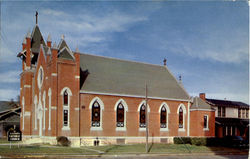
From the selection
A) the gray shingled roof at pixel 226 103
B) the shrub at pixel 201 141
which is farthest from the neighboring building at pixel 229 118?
the shrub at pixel 201 141

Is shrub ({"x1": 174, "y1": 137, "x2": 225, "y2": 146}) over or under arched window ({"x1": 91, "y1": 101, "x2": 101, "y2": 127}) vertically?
under

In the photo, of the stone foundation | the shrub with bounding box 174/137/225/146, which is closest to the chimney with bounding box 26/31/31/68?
the stone foundation

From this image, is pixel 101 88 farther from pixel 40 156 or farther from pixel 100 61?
pixel 40 156

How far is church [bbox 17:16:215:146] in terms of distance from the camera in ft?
115

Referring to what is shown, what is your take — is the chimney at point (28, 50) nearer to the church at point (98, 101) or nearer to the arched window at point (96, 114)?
the church at point (98, 101)

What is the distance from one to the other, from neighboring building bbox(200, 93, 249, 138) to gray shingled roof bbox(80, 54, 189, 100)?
8.69 m

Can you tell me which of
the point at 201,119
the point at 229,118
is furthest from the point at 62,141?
the point at 229,118

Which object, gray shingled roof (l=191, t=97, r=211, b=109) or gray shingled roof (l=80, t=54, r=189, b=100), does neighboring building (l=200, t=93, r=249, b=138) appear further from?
gray shingled roof (l=80, t=54, r=189, b=100)

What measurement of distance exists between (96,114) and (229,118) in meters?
26.5

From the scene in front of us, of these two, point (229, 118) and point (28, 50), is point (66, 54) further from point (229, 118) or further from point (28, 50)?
point (229, 118)

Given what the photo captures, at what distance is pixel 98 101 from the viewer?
37.6 m

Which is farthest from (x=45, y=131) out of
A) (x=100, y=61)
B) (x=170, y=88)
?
(x=170, y=88)

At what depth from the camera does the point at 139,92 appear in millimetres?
41719

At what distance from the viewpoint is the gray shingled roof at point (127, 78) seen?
3931cm
